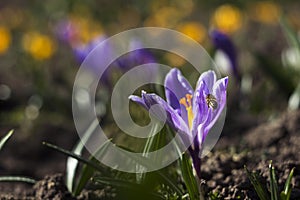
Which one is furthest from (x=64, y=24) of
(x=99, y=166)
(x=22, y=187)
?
(x=99, y=166)

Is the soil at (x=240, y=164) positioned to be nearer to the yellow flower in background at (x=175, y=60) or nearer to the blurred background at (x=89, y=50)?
the blurred background at (x=89, y=50)

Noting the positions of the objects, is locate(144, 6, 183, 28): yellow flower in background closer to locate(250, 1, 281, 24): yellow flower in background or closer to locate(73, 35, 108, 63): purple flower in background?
locate(250, 1, 281, 24): yellow flower in background

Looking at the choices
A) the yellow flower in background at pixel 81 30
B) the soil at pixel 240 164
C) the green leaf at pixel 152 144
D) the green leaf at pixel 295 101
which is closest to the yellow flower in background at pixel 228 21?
the yellow flower in background at pixel 81 30

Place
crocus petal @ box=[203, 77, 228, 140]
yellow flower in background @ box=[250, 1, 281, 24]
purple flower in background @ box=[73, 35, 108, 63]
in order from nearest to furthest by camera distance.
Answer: crocus petal @ box=[203, 77, 228, 140], purple flower in background @ box=[73, 35, 108, 63], yellow flower in background @ box=[250, 1, 281, 24]

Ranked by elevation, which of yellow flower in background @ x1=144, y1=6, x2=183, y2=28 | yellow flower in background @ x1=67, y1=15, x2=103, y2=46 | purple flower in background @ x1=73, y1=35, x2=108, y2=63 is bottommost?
purple flower in background @ x1=73, y1=35, x2=108, y2=63

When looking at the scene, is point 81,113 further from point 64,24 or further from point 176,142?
point 176,142

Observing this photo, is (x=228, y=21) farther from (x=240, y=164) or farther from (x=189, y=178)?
(x=189, y=178)

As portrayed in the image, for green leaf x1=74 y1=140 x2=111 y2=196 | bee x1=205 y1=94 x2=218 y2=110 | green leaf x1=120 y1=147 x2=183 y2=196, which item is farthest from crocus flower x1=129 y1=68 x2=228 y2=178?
green leaf x1=74 y1=140 x2=111 y2=196
